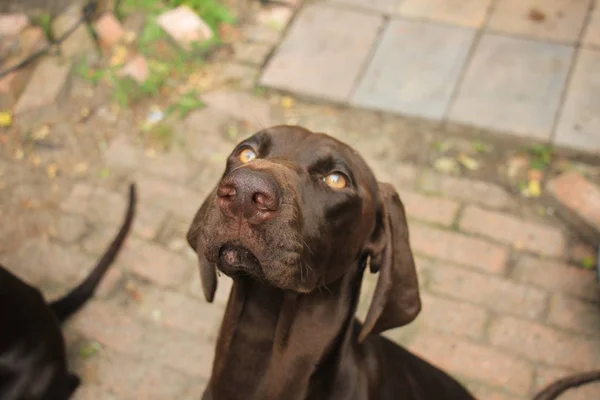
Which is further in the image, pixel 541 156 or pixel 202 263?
pixel 541 156

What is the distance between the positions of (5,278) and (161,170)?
5.64 ft

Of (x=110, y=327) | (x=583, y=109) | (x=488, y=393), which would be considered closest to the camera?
(x=488, y=393)

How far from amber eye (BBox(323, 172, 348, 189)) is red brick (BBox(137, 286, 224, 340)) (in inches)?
73.9

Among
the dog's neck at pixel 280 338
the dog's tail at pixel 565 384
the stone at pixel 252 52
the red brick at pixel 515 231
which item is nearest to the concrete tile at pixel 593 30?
the red brick at pixel 515 231

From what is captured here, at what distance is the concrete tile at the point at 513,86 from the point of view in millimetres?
4875

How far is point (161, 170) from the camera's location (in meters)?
4.87

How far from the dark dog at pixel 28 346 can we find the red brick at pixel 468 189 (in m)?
2.53

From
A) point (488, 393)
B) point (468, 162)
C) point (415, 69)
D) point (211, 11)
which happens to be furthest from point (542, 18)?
point (488, 393)

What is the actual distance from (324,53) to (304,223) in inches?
135

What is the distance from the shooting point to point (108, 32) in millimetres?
5758

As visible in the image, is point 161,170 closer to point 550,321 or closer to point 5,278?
point 5,278

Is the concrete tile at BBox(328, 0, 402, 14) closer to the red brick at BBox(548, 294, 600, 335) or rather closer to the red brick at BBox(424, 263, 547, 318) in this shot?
the red brick at BBox(424, 263, 547, 318)

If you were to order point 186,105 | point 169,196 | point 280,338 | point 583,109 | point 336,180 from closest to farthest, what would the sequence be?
1. point 336,180
2. point 280,338
3. point 169,196
4. point 583,109
5. point 186,105

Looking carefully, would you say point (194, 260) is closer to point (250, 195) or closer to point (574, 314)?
point (574, 314)
